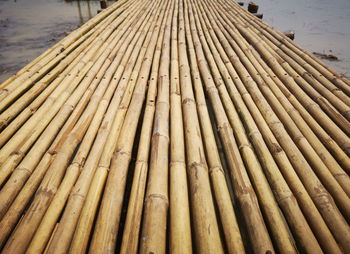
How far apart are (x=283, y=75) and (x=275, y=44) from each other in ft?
2.27

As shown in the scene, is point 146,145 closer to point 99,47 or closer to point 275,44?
point 99,47

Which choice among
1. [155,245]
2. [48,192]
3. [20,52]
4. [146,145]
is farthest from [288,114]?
[20,52]

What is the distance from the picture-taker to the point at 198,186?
2.62 feet

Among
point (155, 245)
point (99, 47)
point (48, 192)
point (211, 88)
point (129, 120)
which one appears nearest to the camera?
point (155, 245)

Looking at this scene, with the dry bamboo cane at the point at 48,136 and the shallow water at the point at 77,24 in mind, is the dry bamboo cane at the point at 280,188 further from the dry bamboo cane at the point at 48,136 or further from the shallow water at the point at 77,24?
the shallow water at the point at 77,24

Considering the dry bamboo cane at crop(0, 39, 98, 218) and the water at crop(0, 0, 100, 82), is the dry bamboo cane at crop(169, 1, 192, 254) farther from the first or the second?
the water at crop(0, 0, 100, 82)

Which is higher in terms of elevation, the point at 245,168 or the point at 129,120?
the point at 129,120

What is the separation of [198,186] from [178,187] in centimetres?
8

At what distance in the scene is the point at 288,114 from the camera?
46.7 inches

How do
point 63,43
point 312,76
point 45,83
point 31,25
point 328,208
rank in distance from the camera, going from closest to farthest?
1. point 328,208
2. point 45,83
3. point 312,76
4. point 63,43
5. point 31,25

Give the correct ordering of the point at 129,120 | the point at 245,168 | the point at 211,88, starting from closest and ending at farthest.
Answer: the point at 245,168 → the point at 129,120 → the point at 211,88

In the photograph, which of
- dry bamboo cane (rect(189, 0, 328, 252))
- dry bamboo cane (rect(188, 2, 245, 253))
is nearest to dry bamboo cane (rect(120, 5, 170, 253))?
dry bamboo cane (rect(188, 2, 245, 253))

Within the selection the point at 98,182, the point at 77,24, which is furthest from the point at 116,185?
the point at 77,24

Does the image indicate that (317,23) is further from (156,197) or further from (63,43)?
(156,197)
